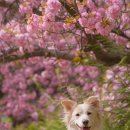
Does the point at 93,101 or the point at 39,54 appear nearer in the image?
the point at 93,101

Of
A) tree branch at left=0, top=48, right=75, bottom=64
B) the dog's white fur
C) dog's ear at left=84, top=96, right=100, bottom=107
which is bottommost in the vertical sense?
the dog's white fur

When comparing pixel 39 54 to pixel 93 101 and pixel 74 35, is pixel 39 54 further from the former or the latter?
pixel 93 101

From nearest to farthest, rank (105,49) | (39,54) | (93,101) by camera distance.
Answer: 1. (93,101)
2. (105,49)
3. (39,54)

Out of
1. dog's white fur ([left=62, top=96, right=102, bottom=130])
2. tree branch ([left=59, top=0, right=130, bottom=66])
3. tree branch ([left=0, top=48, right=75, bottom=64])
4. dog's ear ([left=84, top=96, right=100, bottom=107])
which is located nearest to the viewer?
dog's white fur ([left=62, top=96, right=102, bottom=130])

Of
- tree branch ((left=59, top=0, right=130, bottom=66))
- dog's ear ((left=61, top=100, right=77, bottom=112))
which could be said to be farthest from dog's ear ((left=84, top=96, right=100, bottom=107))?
tree branch ((left=59, top=0, right=130, bottom=66))

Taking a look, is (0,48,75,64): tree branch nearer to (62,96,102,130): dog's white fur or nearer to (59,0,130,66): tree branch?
(59,0,130,66): tree branch

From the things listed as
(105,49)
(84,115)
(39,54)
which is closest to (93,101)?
(84,115)

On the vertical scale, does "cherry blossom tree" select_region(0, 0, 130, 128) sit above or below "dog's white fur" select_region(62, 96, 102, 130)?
above

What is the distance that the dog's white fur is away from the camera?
6703mm

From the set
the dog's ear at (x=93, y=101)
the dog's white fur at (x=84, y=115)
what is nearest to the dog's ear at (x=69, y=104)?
the dog's white fur at (x=84, y=115)

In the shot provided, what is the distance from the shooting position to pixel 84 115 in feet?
22.1

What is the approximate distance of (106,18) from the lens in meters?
7.29

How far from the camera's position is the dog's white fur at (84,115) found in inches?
264

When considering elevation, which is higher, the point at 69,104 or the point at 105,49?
the point at 105,49
